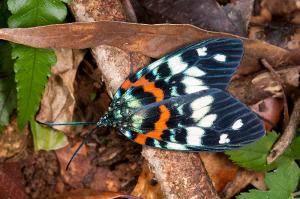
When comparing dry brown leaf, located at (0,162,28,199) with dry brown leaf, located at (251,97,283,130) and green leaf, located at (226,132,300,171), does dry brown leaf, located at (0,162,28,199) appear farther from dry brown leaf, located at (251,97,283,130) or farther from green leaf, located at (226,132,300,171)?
dry brown leaf, located at (251,97,283,130)

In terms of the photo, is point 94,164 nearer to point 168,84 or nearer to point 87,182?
point 87,182

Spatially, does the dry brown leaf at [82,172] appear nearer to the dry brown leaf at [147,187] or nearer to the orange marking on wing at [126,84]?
the dry brown leaf at [147,187]

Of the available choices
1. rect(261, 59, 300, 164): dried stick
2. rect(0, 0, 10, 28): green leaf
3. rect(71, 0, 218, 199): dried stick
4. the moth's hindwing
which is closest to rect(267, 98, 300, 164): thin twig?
rect(261, 59, 300, 164): dried stick

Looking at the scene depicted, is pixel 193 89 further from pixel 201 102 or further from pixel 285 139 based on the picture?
pixel 285 139

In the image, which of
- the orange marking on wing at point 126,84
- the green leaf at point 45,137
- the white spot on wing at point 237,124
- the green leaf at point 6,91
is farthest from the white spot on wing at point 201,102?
the green leaf at point 6,91

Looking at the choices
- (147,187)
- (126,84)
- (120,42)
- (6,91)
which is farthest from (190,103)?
(6,91)

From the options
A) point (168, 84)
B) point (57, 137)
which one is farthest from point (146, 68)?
point (57, 137)
